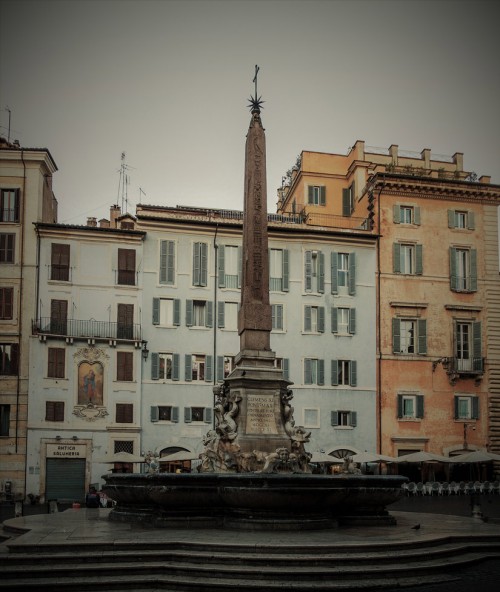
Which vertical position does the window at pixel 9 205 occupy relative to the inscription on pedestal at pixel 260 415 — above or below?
above

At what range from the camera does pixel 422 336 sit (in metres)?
40.4

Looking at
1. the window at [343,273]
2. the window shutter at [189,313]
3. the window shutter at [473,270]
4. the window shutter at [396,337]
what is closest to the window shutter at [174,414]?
the window shutter at [189,313]

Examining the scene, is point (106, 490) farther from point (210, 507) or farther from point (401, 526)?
point (401, 526)

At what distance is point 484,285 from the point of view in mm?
42250

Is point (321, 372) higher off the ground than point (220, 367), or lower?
lower

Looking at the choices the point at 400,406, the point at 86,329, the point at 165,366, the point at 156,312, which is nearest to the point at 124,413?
the point at 165,366

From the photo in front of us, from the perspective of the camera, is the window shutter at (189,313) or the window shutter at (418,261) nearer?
the window shutter at (189,313)

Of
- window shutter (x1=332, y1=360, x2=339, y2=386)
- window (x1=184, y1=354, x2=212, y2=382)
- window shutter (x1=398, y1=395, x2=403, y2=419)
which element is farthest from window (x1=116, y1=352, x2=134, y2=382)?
window shutter (x1=398, y1=395, x2=403, y2=419)

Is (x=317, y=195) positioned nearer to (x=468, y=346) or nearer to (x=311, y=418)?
(x=468, y=346)

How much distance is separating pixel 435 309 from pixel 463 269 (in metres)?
2.85

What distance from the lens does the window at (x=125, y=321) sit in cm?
3716

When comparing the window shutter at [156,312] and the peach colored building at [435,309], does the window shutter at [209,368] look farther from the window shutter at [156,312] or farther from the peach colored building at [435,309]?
the peach colored building at [435,309]

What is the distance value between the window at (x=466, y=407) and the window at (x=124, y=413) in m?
15.6

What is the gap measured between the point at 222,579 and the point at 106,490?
5667 millimetres
